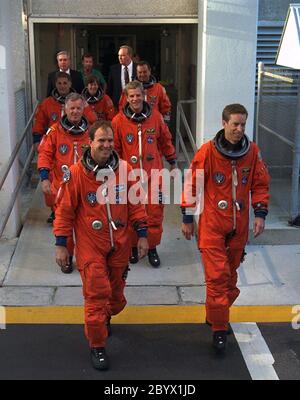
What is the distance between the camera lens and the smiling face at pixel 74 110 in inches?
235

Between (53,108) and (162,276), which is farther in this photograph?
(53,108)

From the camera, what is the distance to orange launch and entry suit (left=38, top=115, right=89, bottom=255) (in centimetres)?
623

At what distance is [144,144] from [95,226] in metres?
2.02

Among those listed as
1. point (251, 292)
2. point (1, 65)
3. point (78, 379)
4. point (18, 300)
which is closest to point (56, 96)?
point (1, 65)

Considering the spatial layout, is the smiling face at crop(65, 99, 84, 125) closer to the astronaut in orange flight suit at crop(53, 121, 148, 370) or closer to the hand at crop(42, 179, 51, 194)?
the hand at crop(42, 179, 51, 194)

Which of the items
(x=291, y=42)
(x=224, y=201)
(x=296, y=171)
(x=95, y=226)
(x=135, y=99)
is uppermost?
(x=291, y=42)

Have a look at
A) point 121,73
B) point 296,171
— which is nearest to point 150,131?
point 121,73

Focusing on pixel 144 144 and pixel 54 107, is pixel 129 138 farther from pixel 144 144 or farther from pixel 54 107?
pixel 54 107

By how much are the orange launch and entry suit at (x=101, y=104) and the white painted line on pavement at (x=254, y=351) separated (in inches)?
130

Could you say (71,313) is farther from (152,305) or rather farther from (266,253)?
(266,253)

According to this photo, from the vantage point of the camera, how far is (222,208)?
4887 mm

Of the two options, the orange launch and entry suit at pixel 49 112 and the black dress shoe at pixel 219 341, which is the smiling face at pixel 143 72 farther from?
the black dress shoe at pixel 219 341

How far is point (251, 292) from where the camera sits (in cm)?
601

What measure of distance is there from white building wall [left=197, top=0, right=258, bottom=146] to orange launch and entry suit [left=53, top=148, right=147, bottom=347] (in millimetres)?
2412
